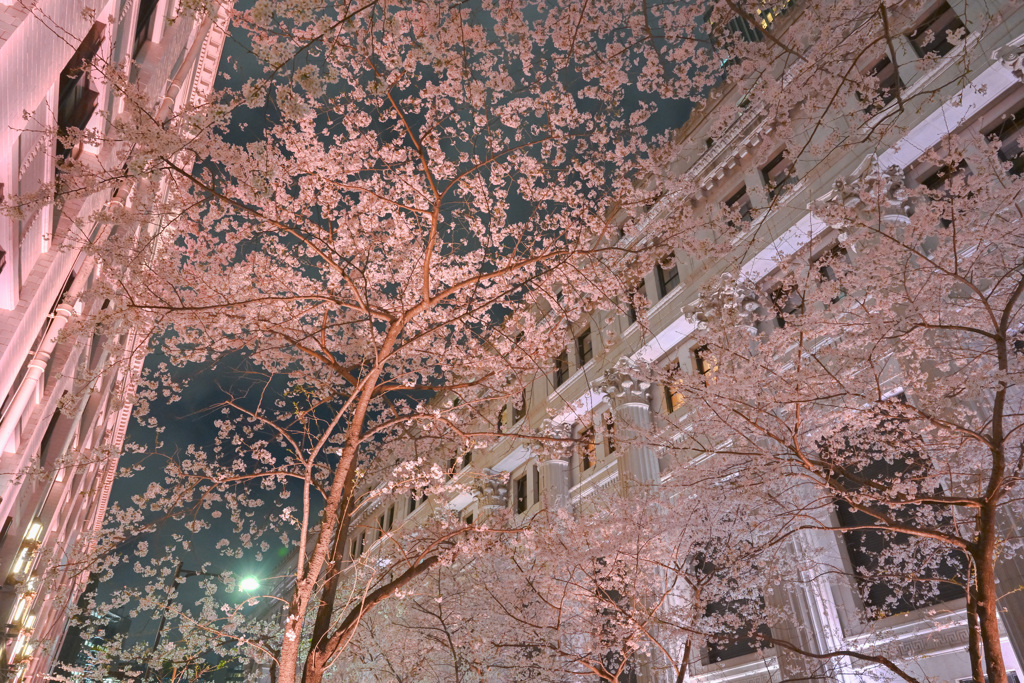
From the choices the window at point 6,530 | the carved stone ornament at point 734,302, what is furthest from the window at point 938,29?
the window at point 6,530

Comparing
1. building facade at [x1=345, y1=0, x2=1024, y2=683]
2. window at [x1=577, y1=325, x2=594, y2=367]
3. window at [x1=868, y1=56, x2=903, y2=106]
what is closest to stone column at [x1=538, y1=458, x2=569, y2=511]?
building facade at [x1=345, y1=0, x2=1024, y2=683]

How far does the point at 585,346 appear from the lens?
95.0ft

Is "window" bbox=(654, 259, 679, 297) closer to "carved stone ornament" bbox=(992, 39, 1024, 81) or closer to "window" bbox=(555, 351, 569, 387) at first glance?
"window" bbox=(555, 351, 569, 387)

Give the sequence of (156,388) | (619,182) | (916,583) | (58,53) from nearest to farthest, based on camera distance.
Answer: (58,53) → (619,182) → (156,388) → (916,583)

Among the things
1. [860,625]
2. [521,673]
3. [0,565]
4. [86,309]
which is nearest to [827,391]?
[860,625]

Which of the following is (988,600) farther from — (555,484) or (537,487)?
(537,487)

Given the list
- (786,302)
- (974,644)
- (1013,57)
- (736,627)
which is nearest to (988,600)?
(974,644)

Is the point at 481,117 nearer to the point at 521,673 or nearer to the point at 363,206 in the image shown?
Answer: the point at 363,206

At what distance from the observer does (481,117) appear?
913 cm

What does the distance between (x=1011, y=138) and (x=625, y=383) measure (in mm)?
13971

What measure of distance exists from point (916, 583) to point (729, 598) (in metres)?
4.76

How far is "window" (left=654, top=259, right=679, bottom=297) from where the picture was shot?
24.6m

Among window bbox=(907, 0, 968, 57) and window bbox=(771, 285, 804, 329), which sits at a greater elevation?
window bbox=(907, 0, 968, 57)

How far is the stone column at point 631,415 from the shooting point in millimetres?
21672
